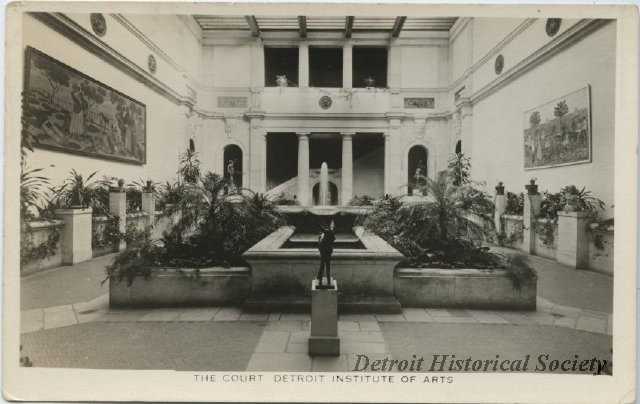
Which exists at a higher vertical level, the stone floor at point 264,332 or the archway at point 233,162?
the archway at point 233,162

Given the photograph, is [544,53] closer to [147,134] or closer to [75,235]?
[147,134]

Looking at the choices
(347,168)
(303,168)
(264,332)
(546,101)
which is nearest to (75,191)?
(264,332)

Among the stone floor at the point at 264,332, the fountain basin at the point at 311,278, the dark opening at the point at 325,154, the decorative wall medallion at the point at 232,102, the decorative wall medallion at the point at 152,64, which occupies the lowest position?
the stone floor at the point at 264,332

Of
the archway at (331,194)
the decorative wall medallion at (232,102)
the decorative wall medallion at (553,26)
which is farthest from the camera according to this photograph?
the archway at (331,194)

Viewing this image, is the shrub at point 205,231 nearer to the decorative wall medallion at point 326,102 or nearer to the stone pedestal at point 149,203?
the stone pedestal at point 149,203

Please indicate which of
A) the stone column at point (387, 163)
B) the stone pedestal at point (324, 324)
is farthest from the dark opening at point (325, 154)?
the stone pedestal at point (324, 324)

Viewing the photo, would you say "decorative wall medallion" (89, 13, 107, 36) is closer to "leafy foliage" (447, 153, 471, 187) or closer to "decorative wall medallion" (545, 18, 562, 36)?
"decorative wall medallion" (545, 18, 562, 36)

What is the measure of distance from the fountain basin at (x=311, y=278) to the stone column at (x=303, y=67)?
3.55 metres

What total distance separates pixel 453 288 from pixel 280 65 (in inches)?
186

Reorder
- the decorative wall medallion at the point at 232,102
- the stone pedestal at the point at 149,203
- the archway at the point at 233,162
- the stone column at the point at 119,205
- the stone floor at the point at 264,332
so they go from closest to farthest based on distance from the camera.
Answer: the stone floor at the point at 264,332 → the decorative wall medallion at the point at 232,102 → the stone column at the point at 119,205 → the stone pedestal at the point at 149,203 → the archway at the point at 233,162

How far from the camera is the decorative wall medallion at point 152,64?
17.8ft

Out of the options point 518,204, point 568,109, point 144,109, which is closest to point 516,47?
point 568,109

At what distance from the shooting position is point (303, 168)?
8.59 m

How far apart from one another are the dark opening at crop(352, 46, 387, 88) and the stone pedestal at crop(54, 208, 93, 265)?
5281 millimetres
